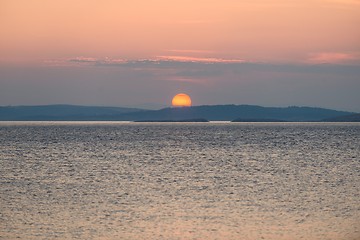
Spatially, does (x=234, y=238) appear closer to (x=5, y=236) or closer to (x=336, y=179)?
(x=5, y=236)

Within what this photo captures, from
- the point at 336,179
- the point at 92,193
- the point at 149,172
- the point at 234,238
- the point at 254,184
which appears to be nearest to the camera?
the point at 234,238

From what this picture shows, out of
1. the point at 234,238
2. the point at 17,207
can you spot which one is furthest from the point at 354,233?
the point at 17,207

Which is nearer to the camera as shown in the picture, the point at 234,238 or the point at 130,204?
the point at 234,238

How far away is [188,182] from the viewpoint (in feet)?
205

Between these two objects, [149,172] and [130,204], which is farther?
[149,172]

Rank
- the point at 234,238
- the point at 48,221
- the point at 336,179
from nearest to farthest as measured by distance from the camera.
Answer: the point at 234,238, the point at 48,221, the point at 336,179

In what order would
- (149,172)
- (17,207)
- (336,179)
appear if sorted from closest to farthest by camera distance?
(17,207)
(336,179)
(149,172)

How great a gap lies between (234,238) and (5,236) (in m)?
12.5

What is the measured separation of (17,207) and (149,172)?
28297mm

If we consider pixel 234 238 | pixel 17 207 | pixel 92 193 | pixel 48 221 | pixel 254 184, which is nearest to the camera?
pixel 234 238

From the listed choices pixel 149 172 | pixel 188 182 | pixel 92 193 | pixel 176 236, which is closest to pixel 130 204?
pixel 92 193

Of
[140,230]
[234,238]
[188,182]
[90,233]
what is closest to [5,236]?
[90,233]

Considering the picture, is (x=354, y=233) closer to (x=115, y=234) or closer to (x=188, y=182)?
(x=115, y=234)

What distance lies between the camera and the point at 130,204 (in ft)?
156
